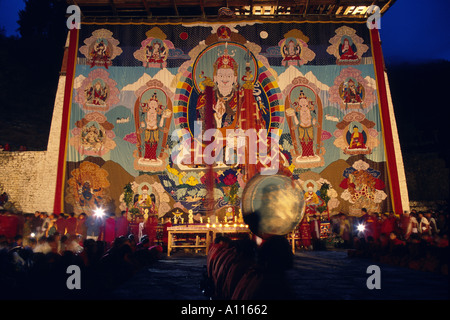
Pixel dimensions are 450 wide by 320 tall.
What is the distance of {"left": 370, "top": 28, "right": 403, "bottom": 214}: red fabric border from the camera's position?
11297mm

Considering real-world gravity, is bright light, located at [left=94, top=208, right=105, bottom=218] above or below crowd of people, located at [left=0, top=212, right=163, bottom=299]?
above

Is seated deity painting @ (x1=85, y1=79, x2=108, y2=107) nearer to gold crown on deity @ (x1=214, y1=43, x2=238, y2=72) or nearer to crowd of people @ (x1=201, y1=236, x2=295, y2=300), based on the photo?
gold crown on deity @ (x1=214, y1=43, x2=238, y2=72)

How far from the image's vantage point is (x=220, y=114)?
1204 cm

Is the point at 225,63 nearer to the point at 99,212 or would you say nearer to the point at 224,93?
the point at 224,93

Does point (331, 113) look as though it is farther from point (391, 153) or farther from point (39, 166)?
point (39, 166)

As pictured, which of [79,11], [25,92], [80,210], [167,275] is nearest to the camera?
[167,275]

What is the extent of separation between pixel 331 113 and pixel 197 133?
18.4ft

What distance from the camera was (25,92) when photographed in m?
20.7

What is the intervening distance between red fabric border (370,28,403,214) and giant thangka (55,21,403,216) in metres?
0.06

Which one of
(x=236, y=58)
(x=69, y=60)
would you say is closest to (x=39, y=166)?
(x=69, y=60)

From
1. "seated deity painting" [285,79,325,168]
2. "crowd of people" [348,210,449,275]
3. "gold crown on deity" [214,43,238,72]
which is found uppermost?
"gold crown on deity" [214,43,238,72]

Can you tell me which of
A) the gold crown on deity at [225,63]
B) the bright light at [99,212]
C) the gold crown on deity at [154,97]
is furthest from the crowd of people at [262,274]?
the gold crown on deity at [225,63]

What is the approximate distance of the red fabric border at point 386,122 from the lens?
11.3m

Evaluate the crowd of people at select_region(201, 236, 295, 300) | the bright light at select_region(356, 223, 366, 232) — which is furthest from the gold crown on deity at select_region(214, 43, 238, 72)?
the crowd of people at select_region(201, 236, 295, 300)
